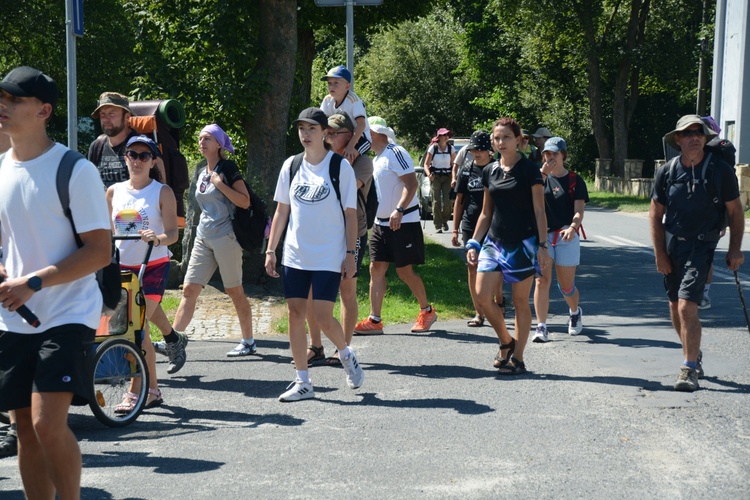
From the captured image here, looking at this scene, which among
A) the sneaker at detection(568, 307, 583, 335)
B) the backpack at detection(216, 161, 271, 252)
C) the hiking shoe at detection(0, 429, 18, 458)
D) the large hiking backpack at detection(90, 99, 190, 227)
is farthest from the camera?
the sneaker at detection(568, 307, 583, 335)

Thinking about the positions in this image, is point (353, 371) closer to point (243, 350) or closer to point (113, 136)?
point (243, 350)

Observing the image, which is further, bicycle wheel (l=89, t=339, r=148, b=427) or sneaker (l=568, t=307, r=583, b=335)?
sneaker (l=568, t=307, r=583, b=335)

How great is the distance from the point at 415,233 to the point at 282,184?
112 inches

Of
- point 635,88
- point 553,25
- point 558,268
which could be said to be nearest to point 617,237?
point 558,268

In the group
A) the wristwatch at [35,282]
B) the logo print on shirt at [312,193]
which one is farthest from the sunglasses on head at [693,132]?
the wristwatch at [35,282]

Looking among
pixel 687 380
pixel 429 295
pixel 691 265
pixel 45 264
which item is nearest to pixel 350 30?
pixel 429 295

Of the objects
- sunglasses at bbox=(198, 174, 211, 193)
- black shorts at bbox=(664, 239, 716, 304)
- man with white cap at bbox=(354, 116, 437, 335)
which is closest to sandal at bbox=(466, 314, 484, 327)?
man with white cap at bbox=(354, 116, 437, 335)

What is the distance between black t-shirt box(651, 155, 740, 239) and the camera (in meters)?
7.47

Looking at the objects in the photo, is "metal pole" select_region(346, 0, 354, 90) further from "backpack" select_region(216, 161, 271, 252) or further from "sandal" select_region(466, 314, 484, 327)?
"backpack" select_region(216, 161, 271, 252)

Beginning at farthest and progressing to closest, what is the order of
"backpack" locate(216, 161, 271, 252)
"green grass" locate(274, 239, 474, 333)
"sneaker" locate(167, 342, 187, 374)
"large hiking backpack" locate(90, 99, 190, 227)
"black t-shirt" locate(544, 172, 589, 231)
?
"green grass" locate(274, 239, 474, 333), "black t-shirt" locate(544, 172, 589, 231), "backpack" locate(216, 161, 271, 252), "large hiking backpack" locate(90, 99, 190, 227), "sneaker" locate(167, 342, 187, 374)

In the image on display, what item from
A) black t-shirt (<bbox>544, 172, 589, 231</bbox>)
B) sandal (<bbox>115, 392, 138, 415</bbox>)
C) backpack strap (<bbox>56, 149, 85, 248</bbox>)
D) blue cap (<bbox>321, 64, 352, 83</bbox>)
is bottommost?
sandal (<bbox>115, 392, 138, 415</bbox>)

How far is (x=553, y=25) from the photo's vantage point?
1622 inches

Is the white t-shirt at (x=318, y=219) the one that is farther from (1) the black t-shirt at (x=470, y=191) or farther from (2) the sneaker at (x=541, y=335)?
(1) the black t-shirt at (x=470, y=191)

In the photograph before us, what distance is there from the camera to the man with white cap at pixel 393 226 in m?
9.90
